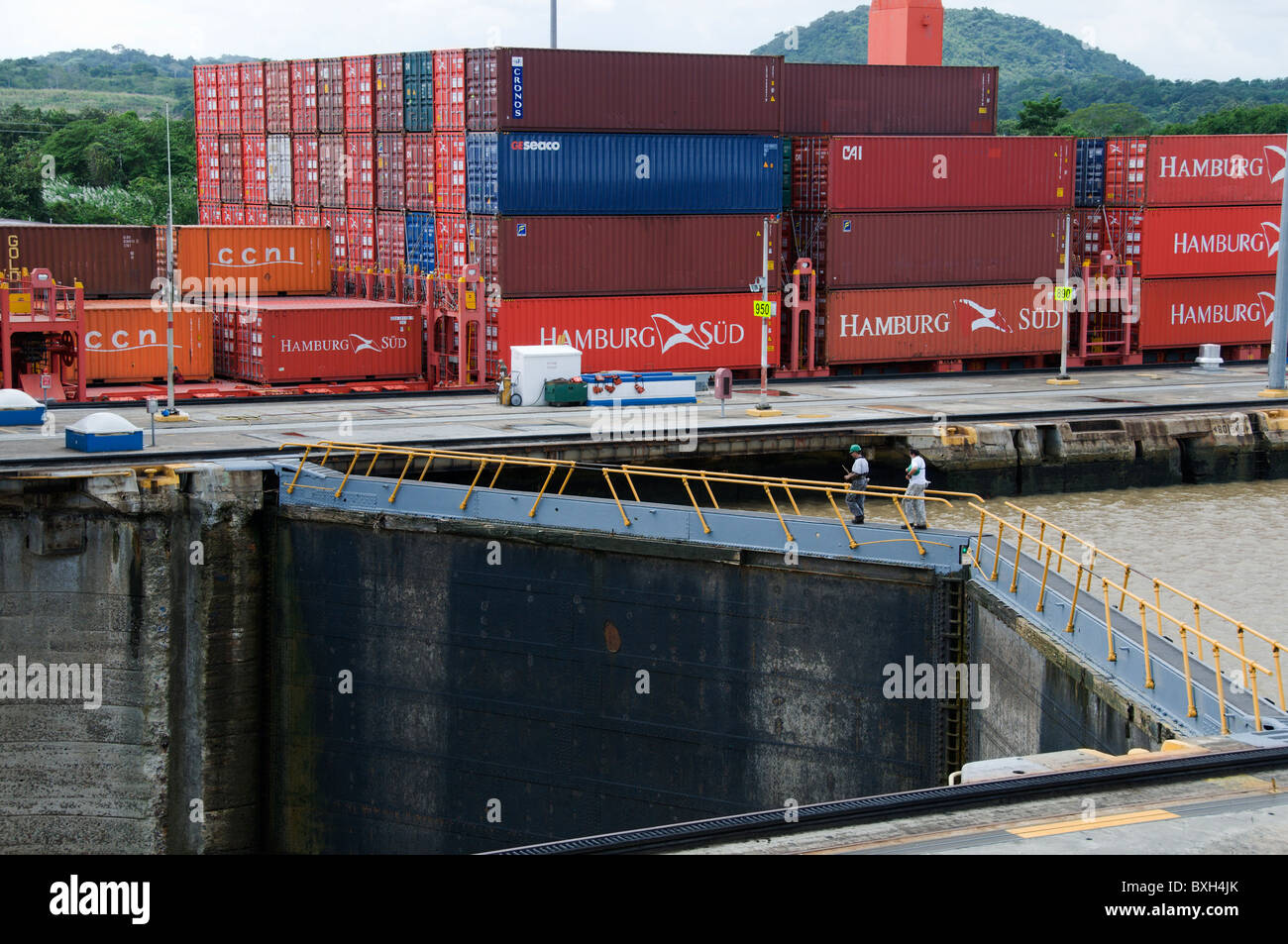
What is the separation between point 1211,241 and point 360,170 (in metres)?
30.4

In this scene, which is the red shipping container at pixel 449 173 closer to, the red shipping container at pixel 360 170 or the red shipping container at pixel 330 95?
the red shipping container at pixel 360 170

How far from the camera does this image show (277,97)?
55.7 metres

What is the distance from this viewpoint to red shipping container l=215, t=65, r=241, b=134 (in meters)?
58.2

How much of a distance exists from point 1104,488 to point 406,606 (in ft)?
76.3

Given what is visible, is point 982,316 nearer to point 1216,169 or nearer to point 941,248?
point 941,248

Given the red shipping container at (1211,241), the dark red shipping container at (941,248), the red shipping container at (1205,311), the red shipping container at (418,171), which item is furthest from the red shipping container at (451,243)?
the red shipping container at (1205,311)

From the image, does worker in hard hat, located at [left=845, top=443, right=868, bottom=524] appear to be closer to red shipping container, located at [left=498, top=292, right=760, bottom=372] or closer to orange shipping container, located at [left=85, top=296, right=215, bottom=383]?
red shipping container, located at [left=498, top=292, right=760, bottom=372]

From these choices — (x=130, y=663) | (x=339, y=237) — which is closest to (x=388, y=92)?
(x=339, y=237)

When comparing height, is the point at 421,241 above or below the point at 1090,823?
above

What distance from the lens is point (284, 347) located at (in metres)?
45.2

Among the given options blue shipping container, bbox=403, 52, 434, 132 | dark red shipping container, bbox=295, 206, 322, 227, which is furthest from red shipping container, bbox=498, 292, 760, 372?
dark red shipping container, bbox=295, 206, 322, 227

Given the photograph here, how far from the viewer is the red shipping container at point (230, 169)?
58.9 m
